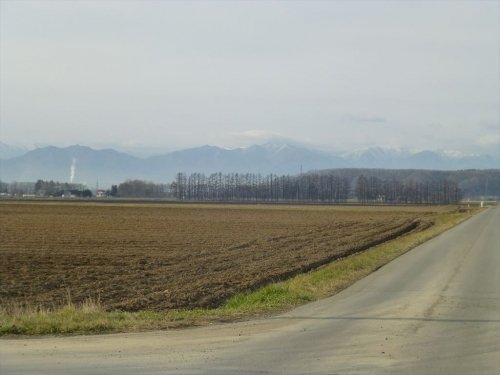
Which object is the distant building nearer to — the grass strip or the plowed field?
the plowed field

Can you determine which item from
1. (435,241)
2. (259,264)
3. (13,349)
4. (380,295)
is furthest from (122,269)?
(435,241)

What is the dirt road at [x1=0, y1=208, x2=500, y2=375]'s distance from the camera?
7554mm

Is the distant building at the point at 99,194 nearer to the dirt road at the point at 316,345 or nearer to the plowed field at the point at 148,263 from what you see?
the plowed field at the point at 148,263

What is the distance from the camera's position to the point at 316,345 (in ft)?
29.1

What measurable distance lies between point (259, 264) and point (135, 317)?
1230 centimetres

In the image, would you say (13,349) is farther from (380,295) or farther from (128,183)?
(128,183)

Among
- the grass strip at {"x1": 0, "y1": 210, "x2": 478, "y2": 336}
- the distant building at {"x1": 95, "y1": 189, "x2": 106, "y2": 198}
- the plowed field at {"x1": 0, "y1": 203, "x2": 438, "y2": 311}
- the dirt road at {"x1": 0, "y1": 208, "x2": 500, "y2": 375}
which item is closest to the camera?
the dirt road at {"x1": 0, "y1": 208, "x2": 500, "y2": 375}

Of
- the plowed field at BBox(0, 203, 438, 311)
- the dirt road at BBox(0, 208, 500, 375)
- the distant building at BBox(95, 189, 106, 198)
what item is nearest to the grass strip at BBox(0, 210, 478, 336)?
the dirt road at BBox(0, 208, 500, 375)

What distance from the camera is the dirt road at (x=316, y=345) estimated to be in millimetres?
7554

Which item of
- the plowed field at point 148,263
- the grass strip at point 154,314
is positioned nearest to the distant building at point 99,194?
A: the plowed field at point 148,263

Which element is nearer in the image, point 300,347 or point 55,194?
point 300,347

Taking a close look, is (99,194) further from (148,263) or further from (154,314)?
(154,314)

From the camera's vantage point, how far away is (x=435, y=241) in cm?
3350

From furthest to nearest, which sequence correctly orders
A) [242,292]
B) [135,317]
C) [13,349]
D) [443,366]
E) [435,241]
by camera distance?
[435,241] → [242,292] → [135,317] → [13,349] → [443,366]
